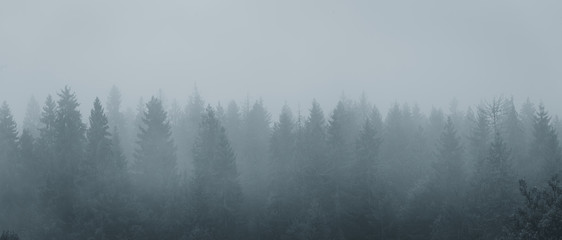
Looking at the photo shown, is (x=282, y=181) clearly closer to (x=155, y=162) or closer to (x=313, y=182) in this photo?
(x=313, y=182)

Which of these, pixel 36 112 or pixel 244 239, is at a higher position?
pixel 36 112

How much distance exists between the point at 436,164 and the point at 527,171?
65.5ft

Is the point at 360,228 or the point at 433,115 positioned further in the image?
the point at 433,115

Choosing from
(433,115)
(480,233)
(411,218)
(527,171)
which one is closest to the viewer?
(480,233)

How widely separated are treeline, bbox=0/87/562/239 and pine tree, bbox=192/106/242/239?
13cm

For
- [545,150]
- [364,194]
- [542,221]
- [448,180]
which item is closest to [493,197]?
[448,180]

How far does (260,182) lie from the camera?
233ft

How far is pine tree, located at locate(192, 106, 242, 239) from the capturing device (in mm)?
52312

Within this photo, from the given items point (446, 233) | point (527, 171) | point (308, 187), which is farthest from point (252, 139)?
point (527, 171)

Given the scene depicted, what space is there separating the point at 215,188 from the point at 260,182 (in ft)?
56.0

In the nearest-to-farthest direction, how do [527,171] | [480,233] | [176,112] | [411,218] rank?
[480,233] → [411,218] → [527,171] → [176,112]

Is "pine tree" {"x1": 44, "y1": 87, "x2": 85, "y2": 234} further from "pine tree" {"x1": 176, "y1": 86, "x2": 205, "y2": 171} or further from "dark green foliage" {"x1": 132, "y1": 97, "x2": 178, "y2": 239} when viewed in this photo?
"pine tree" {"x1": 176, "y1": 86, "x2": 205, "y2": 171}

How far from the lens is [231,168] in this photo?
56.0m

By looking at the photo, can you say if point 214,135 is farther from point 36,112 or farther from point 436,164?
point 36,112
